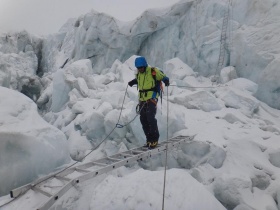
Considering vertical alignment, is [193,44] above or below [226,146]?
above

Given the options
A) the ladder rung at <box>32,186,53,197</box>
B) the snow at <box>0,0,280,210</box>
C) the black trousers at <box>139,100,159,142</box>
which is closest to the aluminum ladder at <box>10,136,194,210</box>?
the ladder rung at <box>32,186,53,197</box>

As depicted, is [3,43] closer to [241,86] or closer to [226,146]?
[241,86]

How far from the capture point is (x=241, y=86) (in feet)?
29.2

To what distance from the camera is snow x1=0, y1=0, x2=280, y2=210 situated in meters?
3.58

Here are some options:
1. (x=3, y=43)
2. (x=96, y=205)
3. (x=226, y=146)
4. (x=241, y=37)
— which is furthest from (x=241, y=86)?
(x=3, y=43)

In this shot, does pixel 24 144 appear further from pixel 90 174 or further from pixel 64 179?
pixel 90 174

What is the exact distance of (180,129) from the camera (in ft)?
19.1

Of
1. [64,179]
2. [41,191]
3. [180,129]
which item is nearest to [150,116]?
[180,129]

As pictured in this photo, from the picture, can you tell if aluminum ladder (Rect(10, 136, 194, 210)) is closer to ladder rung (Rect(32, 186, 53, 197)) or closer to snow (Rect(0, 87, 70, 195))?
ladder rung (Rect(32, 186, 53, 197))

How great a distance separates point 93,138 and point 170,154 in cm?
260

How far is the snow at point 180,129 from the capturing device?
11.8ft

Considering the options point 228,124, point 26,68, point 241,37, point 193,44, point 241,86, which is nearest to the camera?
point 228,124

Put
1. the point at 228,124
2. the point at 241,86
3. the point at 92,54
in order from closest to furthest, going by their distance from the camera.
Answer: the point at 228,124 → the point at 241,86 → the point at 92,54

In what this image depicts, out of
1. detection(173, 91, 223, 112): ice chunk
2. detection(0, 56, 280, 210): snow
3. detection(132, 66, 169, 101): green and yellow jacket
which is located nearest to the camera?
detection(0, 56, 280, 210): snow
